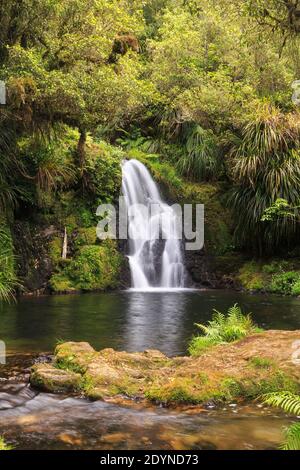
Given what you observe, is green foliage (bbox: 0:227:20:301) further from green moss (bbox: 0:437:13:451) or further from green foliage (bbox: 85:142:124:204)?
green moss (bbox: 0:437:13:451)

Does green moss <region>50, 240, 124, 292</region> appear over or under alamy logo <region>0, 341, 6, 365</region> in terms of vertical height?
over

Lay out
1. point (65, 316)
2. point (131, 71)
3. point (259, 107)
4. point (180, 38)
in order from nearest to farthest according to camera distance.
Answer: point (65, 316) < point (131, 71) < point (259, 107) < point (180, 38)

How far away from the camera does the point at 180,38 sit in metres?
23.0

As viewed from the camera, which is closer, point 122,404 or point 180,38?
point 122,404

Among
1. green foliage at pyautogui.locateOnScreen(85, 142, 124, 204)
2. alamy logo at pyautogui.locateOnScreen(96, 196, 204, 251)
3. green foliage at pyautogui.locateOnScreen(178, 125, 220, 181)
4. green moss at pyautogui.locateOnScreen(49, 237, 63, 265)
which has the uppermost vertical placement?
green foliage at pyautogui.locateOnScreen(178, 125, 220, 181)

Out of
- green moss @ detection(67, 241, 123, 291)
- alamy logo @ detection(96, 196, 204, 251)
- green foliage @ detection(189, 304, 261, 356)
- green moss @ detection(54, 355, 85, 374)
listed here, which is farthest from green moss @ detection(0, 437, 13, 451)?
alamy logo @ detection(96, 196, 204, 251)

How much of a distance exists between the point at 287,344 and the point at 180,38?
18.9 m

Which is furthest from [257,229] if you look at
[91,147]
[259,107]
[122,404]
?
[122,404]

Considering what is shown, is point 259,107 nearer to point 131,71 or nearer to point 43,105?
point 131,71

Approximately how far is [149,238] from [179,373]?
1250 centimetres

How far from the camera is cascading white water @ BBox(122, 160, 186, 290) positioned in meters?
17.7

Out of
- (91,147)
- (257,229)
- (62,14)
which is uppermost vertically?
(62,14)

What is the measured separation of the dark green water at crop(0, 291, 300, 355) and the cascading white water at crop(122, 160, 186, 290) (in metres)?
1.91

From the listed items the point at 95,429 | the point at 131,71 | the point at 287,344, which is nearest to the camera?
the point at 95,429
